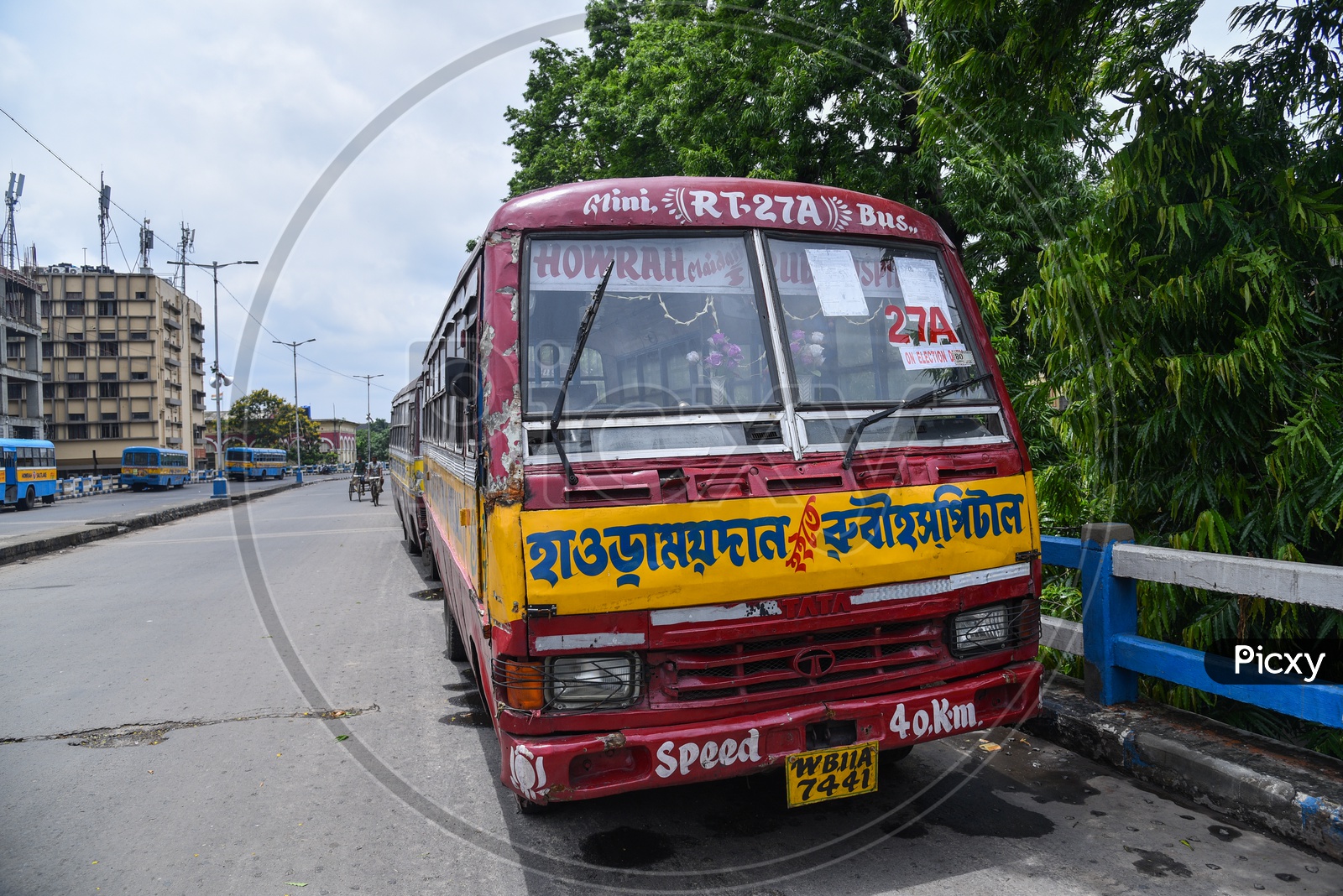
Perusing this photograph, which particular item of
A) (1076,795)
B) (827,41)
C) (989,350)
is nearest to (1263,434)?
(989,350)

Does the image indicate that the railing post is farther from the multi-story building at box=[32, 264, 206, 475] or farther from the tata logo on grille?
the multi-story building at box=[32, 264, 206, 475]

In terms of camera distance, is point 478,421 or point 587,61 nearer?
point 478,421

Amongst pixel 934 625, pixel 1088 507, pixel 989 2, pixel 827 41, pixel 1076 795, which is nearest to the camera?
pixel 934 625

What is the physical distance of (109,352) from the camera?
220 ft

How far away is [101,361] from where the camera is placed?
67.1 m

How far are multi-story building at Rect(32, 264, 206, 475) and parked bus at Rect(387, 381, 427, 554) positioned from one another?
61190 mm

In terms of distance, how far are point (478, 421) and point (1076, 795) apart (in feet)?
10.3

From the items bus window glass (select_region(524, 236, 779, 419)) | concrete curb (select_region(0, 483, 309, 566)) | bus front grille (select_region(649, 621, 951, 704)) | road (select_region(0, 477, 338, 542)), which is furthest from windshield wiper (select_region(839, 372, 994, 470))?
road (select_region(0, 477, 338, 542))

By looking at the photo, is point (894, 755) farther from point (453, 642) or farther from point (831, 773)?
point (453, 642)

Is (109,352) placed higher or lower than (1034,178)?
higher

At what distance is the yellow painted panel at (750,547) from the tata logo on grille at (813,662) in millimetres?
242

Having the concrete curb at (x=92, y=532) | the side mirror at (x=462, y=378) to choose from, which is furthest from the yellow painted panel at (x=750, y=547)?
the concrete curb at (x=92, y=532)

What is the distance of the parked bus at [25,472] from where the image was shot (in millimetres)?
27438

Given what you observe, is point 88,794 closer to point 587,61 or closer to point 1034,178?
point 1034,178
